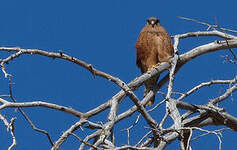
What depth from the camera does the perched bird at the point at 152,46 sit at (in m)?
7.23

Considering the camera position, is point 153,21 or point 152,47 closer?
point 152,47

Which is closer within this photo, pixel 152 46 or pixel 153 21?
pixel 152 46

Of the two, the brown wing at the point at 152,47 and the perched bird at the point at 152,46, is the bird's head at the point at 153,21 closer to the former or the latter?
the perched bird at the point at 152,46

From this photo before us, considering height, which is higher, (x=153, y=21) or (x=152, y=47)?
(x=153, y=21)

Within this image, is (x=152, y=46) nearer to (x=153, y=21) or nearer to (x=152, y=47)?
(x=152, y=47)

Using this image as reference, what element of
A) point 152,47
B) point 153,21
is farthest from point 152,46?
point 153,21

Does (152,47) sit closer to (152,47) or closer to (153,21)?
(152,47)

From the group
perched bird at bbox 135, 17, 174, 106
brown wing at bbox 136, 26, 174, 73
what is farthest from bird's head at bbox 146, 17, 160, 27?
brown wing at bbox 136, 26, 174, 73

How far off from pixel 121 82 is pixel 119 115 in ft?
1.85

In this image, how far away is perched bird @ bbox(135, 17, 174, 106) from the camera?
7230 mm

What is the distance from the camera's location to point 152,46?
24.3ft

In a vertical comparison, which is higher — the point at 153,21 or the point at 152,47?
the point at 153,21

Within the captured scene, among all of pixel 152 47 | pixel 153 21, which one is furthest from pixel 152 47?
pixel 153 21

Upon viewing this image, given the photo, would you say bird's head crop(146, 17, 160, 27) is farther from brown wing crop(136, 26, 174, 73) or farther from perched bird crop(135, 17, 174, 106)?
brown wing crop(136, 26, 174, 73)
